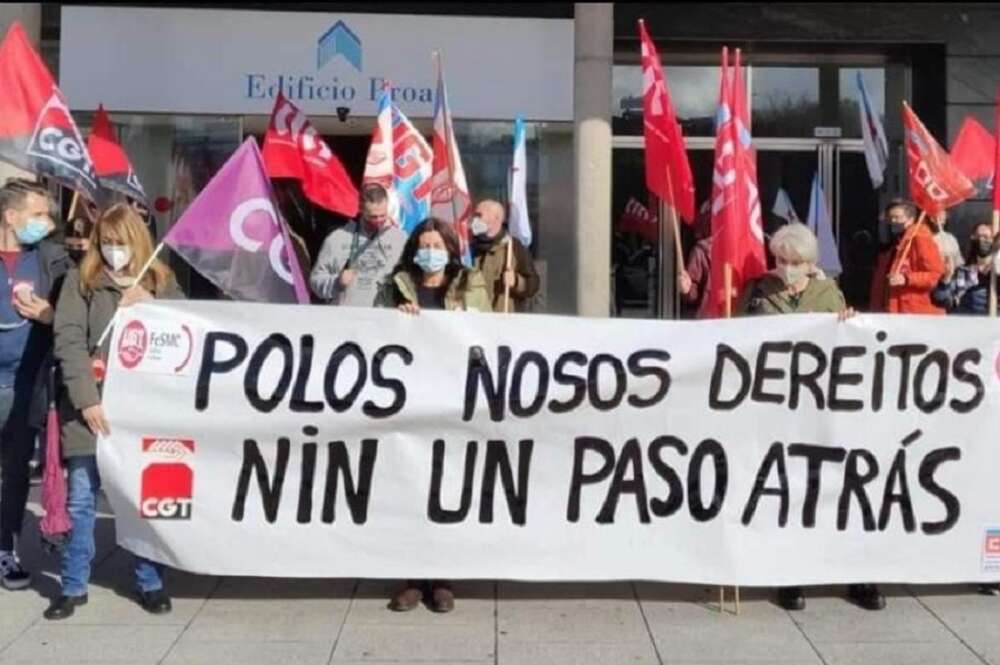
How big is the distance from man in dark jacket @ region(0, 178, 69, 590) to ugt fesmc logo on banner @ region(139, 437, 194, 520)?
2.45ft

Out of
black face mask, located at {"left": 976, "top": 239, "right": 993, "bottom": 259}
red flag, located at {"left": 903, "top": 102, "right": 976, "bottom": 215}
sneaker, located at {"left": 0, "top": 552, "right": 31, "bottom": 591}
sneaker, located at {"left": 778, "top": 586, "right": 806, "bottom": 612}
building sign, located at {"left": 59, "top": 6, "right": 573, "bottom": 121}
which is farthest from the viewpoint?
building sign, located at {"left": 59, "top": 6, "right": 573, "bottom": 121}

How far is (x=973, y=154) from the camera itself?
26.0ft

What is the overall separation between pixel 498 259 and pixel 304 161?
1.72m

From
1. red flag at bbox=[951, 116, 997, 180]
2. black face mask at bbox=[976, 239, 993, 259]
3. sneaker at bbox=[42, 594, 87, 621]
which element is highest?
red flag at bbox=[951, 116, 997, 180]

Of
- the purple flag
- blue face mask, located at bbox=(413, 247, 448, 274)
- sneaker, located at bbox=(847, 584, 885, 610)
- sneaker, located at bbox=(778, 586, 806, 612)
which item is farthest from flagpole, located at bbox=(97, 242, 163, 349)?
sneaker, located at bbox=(847, 584, 885, 610)

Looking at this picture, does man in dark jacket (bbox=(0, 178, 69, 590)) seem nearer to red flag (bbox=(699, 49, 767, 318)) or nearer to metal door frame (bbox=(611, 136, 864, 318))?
red flag (bbox=(699, 49, 767, 318))

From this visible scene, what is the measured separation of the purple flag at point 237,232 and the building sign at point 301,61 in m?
5.55

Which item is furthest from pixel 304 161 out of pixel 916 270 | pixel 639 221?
pixel 639 221

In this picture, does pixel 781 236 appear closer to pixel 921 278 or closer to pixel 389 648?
pixel 921 278

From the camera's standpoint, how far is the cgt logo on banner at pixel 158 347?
5734 mm

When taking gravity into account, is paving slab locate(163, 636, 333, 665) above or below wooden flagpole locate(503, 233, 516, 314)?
below

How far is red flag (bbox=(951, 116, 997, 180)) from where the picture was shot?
25.8 ft

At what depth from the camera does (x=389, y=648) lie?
5.41m

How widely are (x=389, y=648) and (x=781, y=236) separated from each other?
257cm
